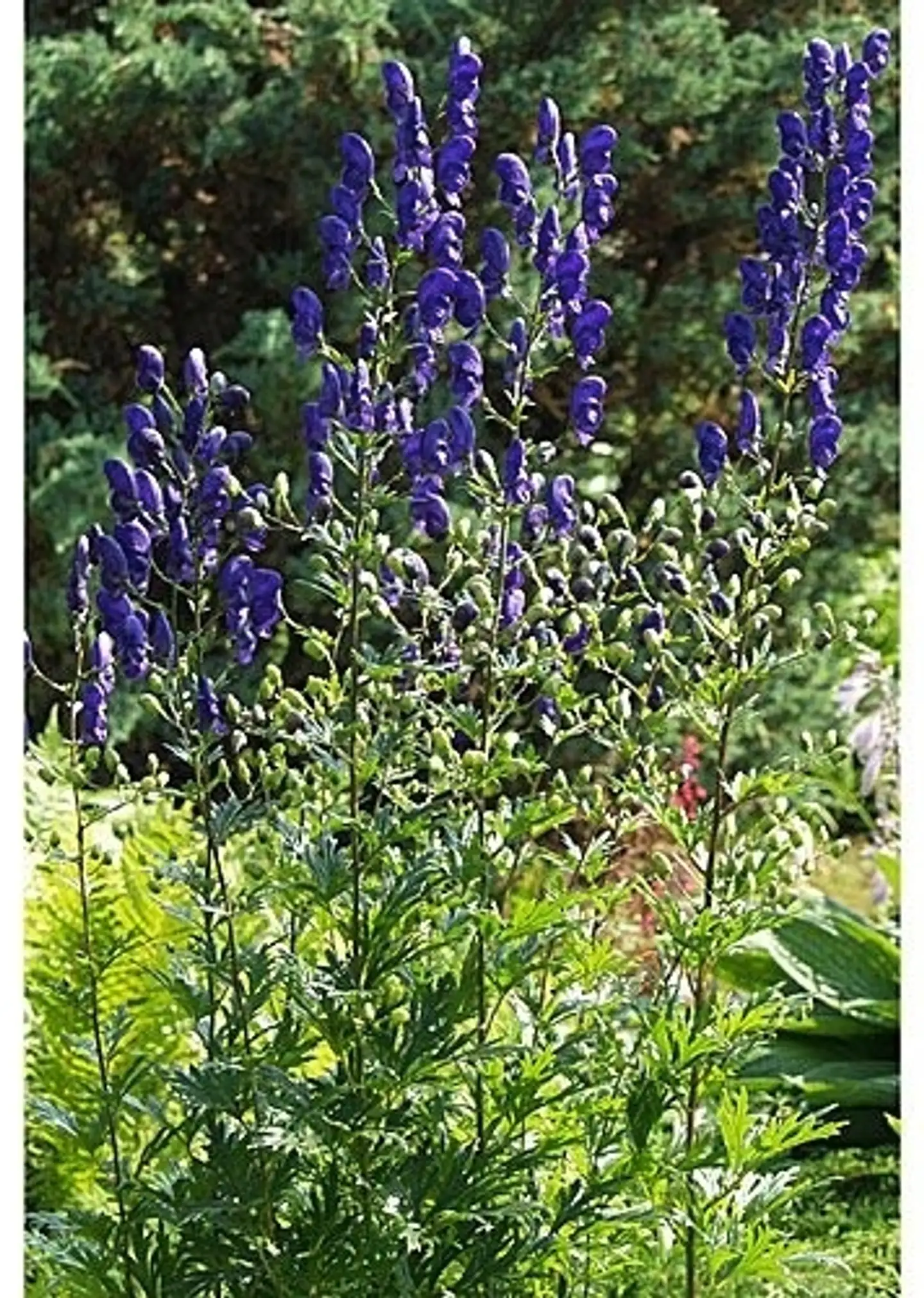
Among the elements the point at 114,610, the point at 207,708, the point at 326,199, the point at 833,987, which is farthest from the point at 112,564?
the point at 326,199

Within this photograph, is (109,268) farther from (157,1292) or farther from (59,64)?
(157,1292)

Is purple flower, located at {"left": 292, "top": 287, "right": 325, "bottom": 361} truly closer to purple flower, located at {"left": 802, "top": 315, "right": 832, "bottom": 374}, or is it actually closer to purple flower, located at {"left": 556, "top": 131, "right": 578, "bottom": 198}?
purple flower, located at {"left": 556, "top": 131, "right": 578, "bottom": 198}

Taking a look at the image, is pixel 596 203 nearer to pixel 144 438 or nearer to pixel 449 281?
pixel 449 281

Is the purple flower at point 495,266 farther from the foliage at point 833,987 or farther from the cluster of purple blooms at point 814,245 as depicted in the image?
the foliage at point 833,987

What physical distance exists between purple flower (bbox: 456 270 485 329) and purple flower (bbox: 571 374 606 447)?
143 millimetres

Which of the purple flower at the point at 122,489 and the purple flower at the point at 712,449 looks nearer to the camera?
the purple flower at the point at 122,489

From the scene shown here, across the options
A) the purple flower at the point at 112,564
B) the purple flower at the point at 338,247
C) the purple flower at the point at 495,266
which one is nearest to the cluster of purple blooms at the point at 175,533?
the purple flower at the point at 112,564

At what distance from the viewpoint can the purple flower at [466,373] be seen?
Answer: 7.20ft

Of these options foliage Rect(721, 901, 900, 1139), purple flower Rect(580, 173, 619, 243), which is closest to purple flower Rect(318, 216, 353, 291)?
purple flower Rect(580, 173, 619, 243)

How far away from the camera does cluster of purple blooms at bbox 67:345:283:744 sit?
6.97ft

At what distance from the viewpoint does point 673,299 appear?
6367mm

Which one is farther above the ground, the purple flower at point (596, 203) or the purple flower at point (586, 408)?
the purple flower at point (596, 203)

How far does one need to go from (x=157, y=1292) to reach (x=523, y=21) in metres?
4.48
